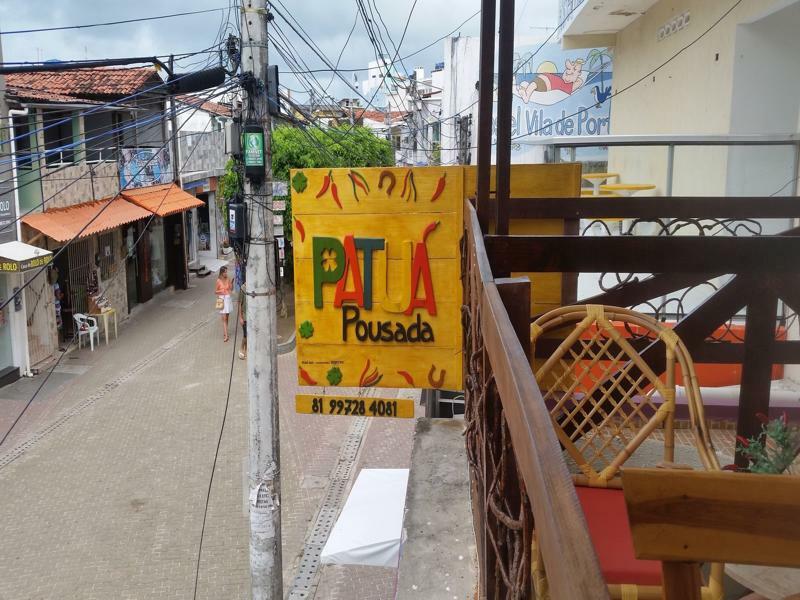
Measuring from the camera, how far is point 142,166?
18.7 meters

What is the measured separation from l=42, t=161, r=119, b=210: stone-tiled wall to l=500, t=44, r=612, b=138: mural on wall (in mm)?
10146

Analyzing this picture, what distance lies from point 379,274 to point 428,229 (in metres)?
0.53

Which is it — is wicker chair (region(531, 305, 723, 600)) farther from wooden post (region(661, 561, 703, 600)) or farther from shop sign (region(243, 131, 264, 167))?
shop sign (region(243, 131, 264, 167))

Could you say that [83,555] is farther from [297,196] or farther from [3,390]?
[3,390]

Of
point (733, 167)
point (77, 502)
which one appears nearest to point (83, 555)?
point (77, 502)

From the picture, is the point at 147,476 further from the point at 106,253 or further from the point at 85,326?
the point at 106,253

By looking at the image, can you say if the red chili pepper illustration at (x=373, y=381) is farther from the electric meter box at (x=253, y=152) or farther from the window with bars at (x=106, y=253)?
the window with bars at (x=106, y=253)

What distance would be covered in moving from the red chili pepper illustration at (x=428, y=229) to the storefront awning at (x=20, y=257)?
9.23 meters

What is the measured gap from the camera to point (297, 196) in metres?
6.29

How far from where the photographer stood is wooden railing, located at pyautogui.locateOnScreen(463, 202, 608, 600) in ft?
2.71

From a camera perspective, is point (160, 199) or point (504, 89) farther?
point (160, 199)

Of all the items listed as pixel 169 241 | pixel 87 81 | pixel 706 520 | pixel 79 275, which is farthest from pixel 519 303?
pixel 169 241

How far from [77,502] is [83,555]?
1529 mm

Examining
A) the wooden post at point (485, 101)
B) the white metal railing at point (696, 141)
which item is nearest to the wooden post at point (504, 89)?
the wooden post at point (485, 101)
